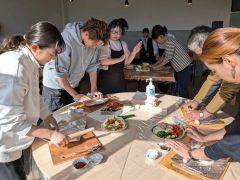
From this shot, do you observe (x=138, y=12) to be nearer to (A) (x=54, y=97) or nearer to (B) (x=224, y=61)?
(A) (x=54, y=97)

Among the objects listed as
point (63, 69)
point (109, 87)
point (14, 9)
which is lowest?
point (109, 87)

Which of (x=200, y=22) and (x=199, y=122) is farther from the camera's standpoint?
(x=200, y=22)

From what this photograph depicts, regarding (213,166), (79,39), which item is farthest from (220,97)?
(79,39)

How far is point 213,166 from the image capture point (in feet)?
4.12

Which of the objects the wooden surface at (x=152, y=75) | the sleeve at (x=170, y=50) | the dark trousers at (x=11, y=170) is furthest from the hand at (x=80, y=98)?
the sleeve at (x=170, y=50)

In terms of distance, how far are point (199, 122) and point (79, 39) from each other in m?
1.16

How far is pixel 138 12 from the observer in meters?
6.16

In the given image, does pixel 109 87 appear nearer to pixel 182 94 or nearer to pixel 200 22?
pixel 182 94

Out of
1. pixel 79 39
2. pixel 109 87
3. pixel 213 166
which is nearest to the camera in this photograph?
pixel 213 166

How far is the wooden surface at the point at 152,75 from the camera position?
3.49 m

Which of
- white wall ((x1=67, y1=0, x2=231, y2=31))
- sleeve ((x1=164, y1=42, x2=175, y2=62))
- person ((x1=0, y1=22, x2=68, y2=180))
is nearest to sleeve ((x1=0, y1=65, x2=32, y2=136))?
person ((x1=0, y1=22, x2=68, y2=180))

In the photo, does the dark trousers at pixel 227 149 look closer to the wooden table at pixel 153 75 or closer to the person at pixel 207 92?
the person at pixel 207 92

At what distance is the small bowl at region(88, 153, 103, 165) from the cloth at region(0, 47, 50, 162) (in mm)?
366

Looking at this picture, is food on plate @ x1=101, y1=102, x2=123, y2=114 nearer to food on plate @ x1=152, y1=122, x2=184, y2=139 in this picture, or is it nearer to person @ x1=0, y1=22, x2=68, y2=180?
food on plate @ x1=152, y1=122, x2=184, y2=139
